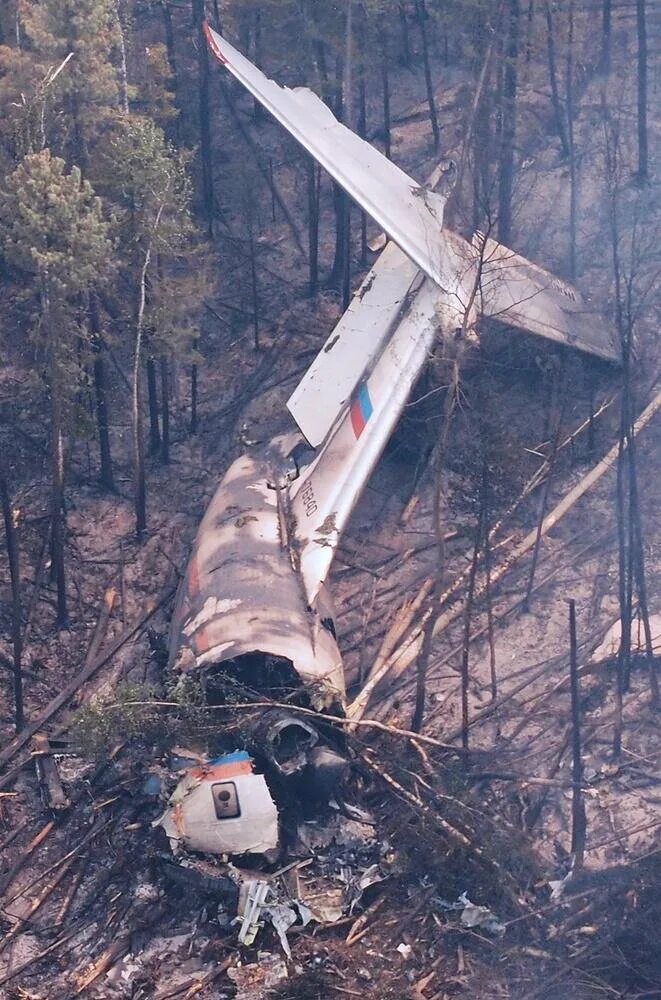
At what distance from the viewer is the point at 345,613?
21.4 meters

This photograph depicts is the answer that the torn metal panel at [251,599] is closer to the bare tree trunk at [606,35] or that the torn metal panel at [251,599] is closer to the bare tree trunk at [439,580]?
the bare tree trunk at [439,580]

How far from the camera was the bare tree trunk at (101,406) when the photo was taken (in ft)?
78.5

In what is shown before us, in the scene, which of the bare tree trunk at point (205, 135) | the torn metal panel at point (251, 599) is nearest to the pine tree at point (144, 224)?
the torn metal panel at point (251, 599)

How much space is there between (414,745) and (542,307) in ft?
39.0

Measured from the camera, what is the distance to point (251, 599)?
59.2 feet

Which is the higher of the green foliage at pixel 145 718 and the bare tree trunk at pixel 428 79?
the bare tree trunk at pixel 428 79

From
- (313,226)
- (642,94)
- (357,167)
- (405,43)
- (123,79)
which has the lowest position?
(357,167)

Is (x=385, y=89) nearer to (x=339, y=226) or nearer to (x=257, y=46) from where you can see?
(x=257, y=46)

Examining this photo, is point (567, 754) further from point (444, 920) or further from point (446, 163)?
point (446, 163)

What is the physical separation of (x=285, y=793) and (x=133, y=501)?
37.0ft

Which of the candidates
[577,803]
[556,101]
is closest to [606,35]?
[556,101]

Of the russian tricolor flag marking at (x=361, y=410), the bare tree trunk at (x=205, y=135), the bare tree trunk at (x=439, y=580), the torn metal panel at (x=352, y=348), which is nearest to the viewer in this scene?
the bare tree trunk at (x=439, y=580)

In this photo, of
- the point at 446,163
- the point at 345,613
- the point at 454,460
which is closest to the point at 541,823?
the point at 345,613

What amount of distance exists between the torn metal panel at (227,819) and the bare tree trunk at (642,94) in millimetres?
23714
